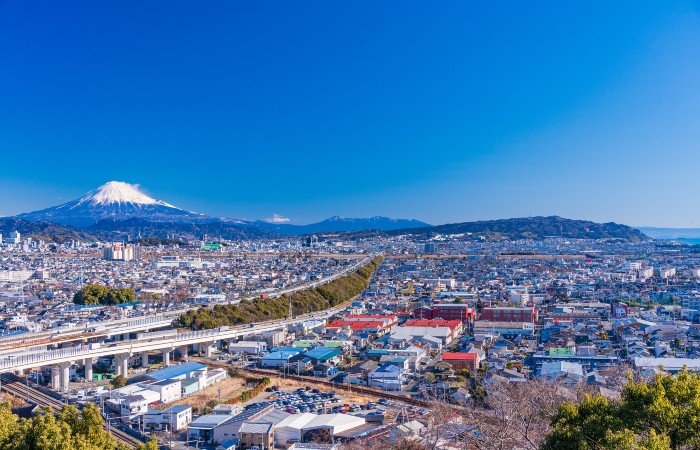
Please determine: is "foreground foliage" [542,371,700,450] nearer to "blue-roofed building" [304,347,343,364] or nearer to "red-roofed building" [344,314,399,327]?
"blue-roofed building" [304,347,343,364]

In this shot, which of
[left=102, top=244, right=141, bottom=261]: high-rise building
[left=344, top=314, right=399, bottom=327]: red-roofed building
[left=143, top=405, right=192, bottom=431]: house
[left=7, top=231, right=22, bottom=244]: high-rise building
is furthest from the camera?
[left=7, top=231, right=22, bottom=244]: high-rise building

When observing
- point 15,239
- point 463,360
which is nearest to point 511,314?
point 463,360

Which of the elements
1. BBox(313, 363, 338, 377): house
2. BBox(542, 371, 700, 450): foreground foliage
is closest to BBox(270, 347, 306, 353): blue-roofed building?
BBox(313, 363, 338, 377): house

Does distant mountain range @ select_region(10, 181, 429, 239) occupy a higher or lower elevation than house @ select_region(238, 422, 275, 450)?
higher

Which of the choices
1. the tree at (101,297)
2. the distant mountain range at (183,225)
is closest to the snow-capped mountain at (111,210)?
the distant mountain range at (183,225)

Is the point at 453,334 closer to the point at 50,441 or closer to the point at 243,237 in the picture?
the point at 50,441

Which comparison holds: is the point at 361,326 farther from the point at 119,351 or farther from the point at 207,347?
the point at 119,351

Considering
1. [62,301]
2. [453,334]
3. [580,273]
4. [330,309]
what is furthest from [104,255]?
[453,334]
